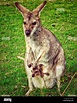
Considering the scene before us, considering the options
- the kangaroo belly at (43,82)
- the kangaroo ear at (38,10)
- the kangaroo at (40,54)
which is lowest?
the kangaroo belly at (43,82)

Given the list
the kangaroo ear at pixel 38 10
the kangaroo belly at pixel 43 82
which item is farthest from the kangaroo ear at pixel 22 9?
the kangaroo belly at pixel 43 82

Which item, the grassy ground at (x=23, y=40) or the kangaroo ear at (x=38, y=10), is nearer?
the kangaroo ear at (x=38, y=10)

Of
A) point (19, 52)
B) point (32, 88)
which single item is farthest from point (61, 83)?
point (19, 52)

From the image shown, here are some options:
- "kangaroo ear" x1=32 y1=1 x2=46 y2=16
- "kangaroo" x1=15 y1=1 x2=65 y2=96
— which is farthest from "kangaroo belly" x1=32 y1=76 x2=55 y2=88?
"kangaroo ear" x1=32 y1=1 x2=46 y2=16

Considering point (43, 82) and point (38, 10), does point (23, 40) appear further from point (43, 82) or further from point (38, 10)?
point (43, 82)

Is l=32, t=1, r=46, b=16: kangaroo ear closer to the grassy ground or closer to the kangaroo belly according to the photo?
the grassy ground

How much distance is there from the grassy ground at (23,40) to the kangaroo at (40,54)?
0.10 metres

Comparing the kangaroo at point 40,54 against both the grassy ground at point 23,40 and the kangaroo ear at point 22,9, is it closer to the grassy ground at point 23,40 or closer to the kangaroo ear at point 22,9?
the kangaroo ear at point 22,9

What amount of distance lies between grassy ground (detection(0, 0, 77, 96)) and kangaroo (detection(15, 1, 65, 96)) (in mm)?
102

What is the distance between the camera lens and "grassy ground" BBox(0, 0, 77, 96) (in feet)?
18.3

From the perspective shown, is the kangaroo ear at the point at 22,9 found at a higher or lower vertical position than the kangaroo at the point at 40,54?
higher

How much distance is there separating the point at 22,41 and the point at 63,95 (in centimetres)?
103

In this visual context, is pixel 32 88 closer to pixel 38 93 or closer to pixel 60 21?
pixel 38 93

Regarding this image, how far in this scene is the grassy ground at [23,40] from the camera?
5574 millimetres
